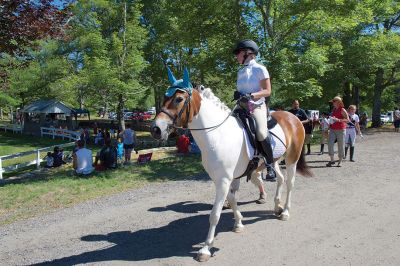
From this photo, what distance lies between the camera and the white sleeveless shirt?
517 cm

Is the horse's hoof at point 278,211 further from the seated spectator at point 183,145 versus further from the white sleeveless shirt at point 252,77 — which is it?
the seated spectator at point 183,145

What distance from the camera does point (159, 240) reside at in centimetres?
546

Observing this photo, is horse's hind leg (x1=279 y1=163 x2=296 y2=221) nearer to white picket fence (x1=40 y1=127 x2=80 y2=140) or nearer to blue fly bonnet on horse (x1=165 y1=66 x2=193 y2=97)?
blue fly bonnet on horse (x1=165 y1=66 x2=193 y2=97)

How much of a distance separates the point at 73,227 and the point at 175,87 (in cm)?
354

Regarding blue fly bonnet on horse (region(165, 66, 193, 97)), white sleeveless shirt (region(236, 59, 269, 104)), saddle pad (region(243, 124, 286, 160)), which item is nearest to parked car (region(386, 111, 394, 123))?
saddle pad (region(243, 124, 286, 160))

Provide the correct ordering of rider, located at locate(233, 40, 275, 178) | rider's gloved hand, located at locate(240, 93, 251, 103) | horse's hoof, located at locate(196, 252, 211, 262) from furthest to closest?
rider, located at locate(233, 40, 275, 178) → rider's gloved hand, located at locate(240, 93, 251, 103) → horse's hoof, located at locate(196, 252, 211, 262)

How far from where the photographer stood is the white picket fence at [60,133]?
88.2 feet

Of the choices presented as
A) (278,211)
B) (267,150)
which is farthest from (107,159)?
(267,150)

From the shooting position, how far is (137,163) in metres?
12.8

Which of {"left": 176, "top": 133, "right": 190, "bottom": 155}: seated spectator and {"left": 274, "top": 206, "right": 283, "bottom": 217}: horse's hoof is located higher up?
{"left": 176, "top": 133, "right": 190, "bottom": 155}: seated spectator

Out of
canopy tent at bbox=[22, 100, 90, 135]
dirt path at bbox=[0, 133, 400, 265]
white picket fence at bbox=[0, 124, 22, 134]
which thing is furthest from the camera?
white picket fence at bbox=[0, 124, 22, 134]

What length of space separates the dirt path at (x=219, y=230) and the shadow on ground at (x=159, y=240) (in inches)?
0.6

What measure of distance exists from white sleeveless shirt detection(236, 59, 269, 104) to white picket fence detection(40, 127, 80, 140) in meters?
22.8

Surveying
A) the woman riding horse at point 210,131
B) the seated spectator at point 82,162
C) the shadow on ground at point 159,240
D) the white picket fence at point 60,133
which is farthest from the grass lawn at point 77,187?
the white picket fence at point 60,133
